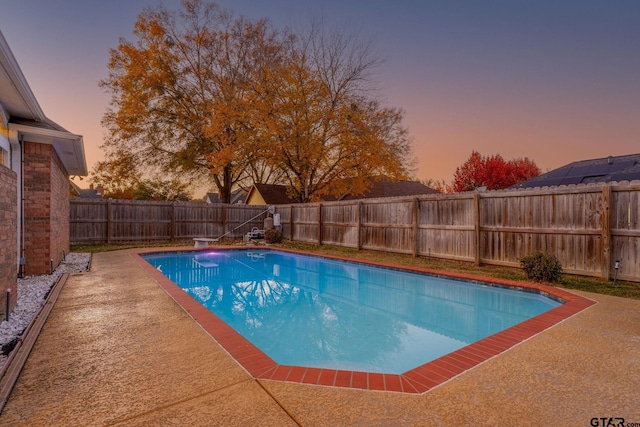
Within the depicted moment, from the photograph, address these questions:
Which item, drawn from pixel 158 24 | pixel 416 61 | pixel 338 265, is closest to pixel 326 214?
pixel 338 265

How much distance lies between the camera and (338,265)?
32.6ft

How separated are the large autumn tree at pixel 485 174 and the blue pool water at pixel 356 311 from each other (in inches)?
951

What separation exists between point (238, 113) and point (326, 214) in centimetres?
950

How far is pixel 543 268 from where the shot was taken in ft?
20.4

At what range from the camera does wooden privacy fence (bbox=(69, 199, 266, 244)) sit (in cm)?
1357

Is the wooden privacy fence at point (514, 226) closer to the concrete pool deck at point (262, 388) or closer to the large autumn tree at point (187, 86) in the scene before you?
the concrete pool deck at point (262, 388)

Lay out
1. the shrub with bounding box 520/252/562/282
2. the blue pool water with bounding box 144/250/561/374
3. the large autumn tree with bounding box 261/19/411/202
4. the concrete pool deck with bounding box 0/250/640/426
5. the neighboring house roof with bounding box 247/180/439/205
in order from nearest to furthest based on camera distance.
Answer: the concrete pool deck with bounding box 0/250/640/426, the blue pool water with bounding box 144/250/561/374, the shrub with bounding box 520/252/562/282, the large autumn tree with bounding box 261/19/411/202, the neighboring house roof with bounding box 247/180/439/205

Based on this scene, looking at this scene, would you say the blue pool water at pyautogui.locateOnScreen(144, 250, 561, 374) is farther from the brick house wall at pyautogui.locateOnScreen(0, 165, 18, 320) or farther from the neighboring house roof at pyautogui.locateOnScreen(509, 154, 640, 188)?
the neighboring house roof at pyautogui.locateOnScreen(509, 154, 640, 188)

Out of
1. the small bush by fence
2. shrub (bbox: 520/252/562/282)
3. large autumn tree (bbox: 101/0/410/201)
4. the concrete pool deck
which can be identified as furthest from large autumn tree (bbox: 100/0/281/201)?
the concrete pool deck

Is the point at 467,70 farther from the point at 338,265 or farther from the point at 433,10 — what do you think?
the point at 338,265

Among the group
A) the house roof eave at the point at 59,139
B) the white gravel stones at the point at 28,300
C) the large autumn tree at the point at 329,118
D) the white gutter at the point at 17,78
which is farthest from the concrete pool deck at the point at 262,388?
the large autumn tree at the point at 329,118

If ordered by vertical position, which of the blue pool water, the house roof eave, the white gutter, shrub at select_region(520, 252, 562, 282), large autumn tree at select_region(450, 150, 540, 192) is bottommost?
the blue pool water

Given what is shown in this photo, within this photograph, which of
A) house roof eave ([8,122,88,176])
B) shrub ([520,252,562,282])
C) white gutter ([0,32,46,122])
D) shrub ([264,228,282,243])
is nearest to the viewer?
white gutter ([0,32,46,122])

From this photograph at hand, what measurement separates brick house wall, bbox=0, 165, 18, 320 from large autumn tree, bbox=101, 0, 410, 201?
48.7 ft
